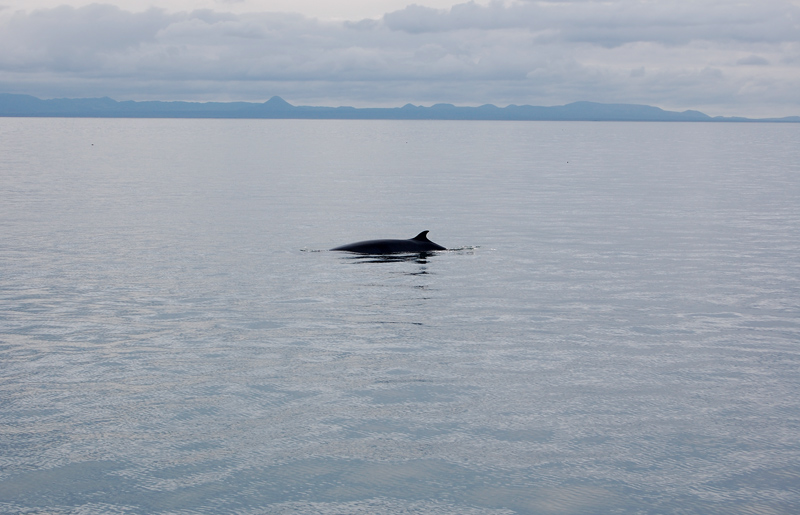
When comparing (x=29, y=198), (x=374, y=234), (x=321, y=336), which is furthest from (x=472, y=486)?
(x=29, y=198)

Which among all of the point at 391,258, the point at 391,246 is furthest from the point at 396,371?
the point at 391,246

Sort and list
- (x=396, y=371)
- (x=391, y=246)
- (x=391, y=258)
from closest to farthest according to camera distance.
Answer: (x=396, y=371) → (x=391, y=258) → (x=391, y=246)

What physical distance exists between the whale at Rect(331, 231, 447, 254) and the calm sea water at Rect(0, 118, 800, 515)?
60 cm

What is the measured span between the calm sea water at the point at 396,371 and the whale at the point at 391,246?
60 centimetres

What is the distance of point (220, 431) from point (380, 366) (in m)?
3.45

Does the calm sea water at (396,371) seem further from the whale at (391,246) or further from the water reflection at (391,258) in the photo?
the whale at (391,246)

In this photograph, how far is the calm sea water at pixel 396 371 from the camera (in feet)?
29.3

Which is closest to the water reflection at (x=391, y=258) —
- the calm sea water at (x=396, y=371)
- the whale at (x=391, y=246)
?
the calm sea water at (x=396, y=371)

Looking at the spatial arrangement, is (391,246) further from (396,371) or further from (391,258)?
(396,371)

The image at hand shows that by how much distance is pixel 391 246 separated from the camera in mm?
25047

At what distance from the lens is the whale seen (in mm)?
24859

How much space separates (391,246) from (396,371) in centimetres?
1226

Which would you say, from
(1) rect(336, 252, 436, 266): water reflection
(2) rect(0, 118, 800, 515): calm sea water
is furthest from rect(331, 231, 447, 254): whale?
(2) rect(0, 118, 800, 515): calm sea water

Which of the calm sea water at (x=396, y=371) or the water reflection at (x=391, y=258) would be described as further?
the water reflection at (x=391, y=258)
